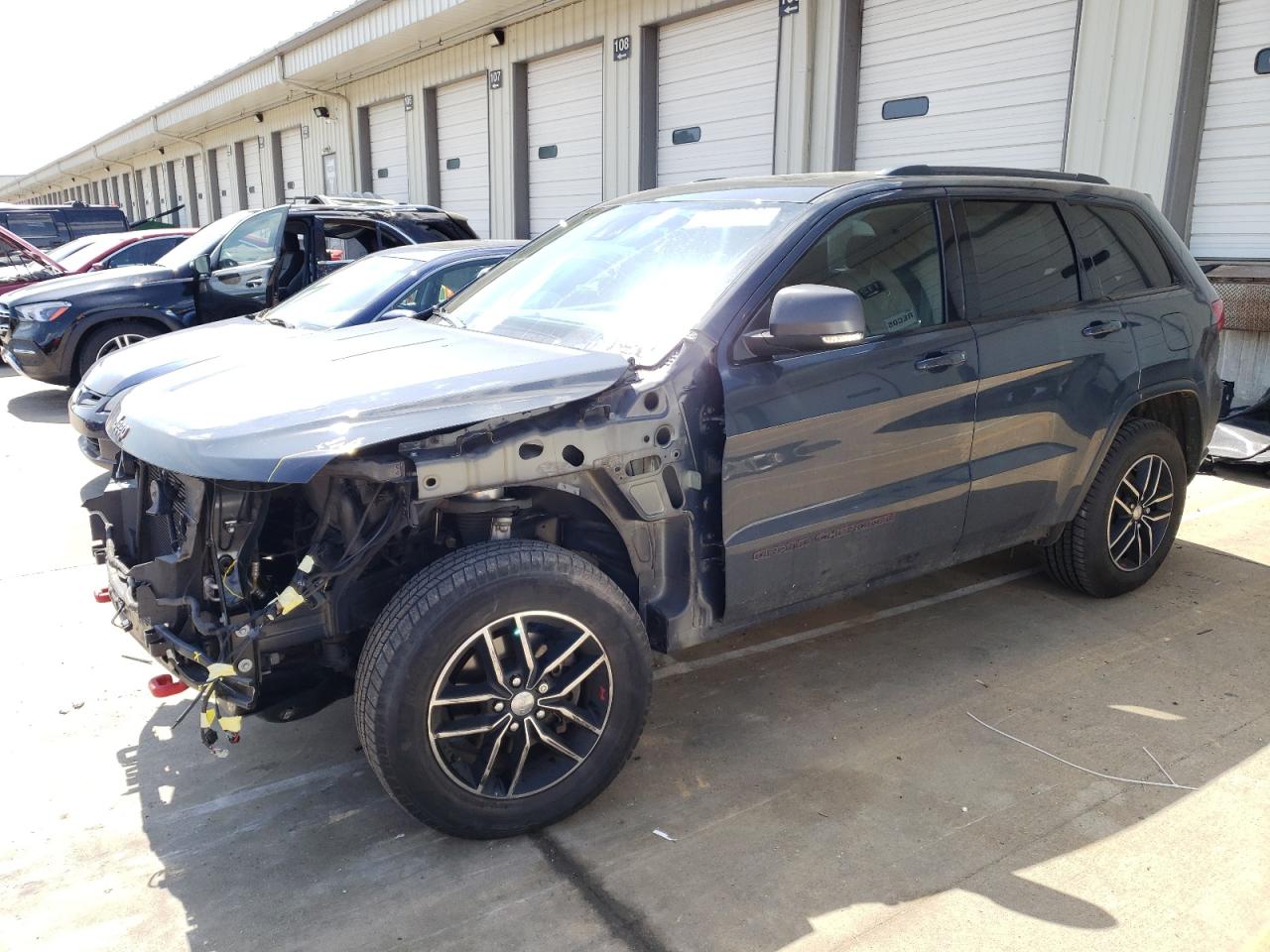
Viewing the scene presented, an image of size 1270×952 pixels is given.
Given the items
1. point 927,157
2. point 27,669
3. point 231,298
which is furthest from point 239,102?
point 27,669

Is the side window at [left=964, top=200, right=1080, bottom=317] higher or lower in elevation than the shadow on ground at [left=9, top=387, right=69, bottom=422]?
higher

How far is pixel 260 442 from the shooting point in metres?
2.44

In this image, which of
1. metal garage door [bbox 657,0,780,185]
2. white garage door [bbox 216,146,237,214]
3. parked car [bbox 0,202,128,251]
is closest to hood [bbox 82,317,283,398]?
metal garage door [bbox 657,0,780,185]

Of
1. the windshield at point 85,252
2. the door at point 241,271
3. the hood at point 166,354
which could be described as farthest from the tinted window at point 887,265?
the windshield at point 85,252

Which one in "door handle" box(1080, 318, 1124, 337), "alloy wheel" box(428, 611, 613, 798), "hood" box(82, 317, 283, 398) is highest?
"door handle" box(1080, 318, 1124, 337)

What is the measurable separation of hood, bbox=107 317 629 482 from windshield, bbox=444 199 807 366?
23 cm

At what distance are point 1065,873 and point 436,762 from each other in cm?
175

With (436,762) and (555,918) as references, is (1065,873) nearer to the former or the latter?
(555,918)

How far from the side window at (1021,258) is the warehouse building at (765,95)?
4559mm

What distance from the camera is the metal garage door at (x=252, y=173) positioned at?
25562 millimetres

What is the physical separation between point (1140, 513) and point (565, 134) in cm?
1130

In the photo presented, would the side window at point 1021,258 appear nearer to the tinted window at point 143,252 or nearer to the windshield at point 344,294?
the windshield at point 344,294

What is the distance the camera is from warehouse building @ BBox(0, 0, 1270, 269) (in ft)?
24.8

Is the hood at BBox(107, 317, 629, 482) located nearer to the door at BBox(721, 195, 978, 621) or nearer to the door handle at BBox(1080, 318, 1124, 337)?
the door at BBox(721, 195, 978, 621)
